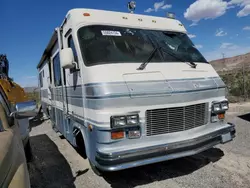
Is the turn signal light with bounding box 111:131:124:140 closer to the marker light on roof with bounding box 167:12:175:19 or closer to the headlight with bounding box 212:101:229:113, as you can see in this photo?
the headlight with bounding box 212:101:229:113

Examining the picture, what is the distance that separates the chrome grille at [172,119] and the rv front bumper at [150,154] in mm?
225

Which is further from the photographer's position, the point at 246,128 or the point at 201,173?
the point at 246,128

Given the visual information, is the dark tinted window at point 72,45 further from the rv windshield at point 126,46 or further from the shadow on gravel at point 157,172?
the shadow on gravel at point 157,172

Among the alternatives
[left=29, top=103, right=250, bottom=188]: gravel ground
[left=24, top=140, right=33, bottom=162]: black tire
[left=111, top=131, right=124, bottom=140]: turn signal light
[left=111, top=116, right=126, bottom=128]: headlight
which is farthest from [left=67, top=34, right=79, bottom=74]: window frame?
[left=24, top=140, right=33, bottom=162]: black tire

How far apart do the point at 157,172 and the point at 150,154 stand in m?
1.06

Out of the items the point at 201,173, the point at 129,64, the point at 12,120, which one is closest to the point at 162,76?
the point at 129,64

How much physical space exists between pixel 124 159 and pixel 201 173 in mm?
1657

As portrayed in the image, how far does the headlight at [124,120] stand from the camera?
3.57m

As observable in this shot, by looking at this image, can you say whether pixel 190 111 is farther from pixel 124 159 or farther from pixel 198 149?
pixel 124 159

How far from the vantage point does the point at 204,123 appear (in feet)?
14.1

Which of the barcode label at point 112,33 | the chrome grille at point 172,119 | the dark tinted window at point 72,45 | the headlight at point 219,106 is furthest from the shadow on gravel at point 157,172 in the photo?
the barcode label at point 112,33

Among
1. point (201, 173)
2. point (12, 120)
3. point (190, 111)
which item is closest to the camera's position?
point (12, 120)

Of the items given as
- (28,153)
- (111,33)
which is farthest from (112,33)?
(28,153)

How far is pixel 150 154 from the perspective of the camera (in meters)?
3.68
